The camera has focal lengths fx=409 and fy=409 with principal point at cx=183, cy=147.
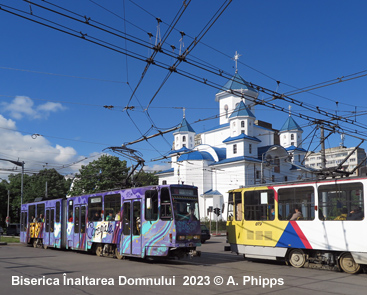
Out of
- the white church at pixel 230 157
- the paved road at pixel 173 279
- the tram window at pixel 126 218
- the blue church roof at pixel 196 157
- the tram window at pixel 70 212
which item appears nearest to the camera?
the paved road at pixel 173 279

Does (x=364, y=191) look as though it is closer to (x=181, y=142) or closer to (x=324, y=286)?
(x=324, y=286)

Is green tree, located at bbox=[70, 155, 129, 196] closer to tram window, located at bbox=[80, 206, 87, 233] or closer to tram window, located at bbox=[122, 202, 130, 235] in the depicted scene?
tram window, located at bbox=[80, 206, 87, 233]

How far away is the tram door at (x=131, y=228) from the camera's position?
53.5 ft

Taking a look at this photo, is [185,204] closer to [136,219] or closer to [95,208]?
[136,219]

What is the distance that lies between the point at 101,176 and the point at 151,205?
42.4m

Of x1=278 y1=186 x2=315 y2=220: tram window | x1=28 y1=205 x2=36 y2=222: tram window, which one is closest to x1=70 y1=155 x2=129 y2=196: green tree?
x1=28 y1=205 x2=36 y2=222: tram window

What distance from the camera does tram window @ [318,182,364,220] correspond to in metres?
13.2

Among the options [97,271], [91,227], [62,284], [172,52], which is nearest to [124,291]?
[62,284]

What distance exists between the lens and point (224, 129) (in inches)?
2977

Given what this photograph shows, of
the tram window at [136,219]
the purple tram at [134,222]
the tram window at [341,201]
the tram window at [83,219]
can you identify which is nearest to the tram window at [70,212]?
the purple tram at [134,222]

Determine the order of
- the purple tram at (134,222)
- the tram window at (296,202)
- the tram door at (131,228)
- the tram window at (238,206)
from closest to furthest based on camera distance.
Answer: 1. the tram window at (296,202)
2. the purple tram at (134,222)
3. the tram door at (131,228)
4. the tram window at (238,206)

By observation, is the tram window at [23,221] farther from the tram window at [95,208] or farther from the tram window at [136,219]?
the tram window at [136,219]

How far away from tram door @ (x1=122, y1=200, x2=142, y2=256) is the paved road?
44.5 inches

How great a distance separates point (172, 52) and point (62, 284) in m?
7.03
